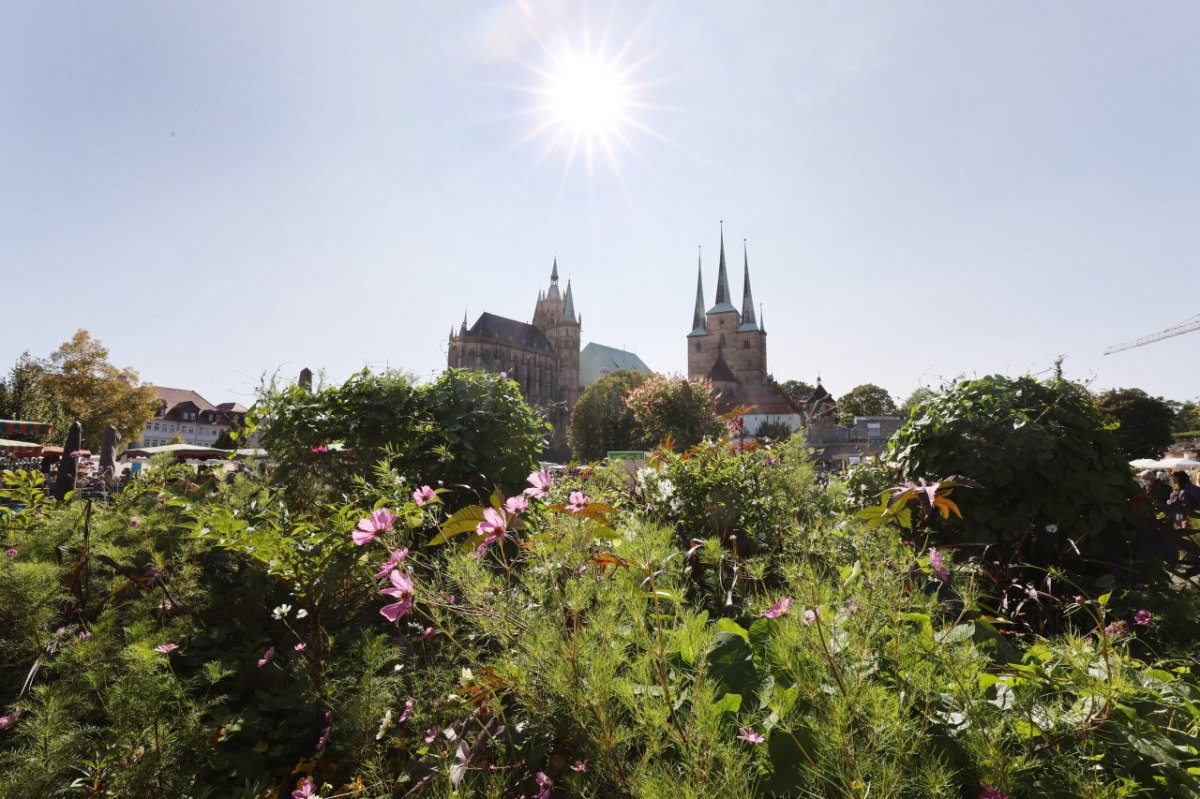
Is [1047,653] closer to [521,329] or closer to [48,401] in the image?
[48,401]

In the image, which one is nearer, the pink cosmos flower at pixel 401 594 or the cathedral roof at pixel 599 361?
the pink cosmos flower at pixel 401 594

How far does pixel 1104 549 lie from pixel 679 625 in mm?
2594

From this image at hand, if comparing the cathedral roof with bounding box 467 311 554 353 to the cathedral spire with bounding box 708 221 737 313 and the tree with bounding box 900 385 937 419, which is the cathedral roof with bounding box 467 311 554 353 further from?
the tree with bounding box 900 385 937 419

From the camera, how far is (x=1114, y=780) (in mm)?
1068

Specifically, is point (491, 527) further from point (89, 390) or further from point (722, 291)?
point (722, 291)

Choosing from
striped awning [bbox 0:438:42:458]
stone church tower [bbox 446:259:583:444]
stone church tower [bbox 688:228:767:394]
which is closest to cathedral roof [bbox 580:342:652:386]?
stone church tower [bbox 446:259:583:444]

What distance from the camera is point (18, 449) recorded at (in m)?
18.8

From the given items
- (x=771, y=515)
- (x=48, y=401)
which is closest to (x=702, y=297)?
(x=48, y=401)

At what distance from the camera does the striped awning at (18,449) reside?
56.7 feet

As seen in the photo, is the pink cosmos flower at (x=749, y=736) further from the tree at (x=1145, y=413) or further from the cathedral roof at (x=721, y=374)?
the cathedral roof at (x=721, y=374)

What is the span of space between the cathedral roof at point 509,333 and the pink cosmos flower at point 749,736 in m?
77.3

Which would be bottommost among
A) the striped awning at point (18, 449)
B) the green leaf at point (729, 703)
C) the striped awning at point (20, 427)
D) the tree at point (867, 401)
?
the green leaf at point (729, 703)

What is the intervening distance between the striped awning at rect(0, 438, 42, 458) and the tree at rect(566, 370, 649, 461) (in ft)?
92.4

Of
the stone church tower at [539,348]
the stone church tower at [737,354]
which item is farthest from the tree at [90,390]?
the stone church tower at [737,354]
